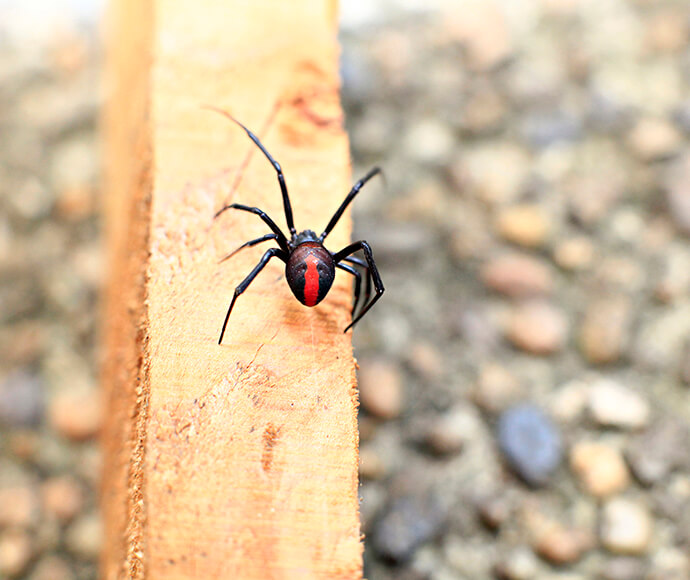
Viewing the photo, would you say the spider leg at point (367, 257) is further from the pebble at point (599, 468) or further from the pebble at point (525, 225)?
the pebble at point (525, 225)

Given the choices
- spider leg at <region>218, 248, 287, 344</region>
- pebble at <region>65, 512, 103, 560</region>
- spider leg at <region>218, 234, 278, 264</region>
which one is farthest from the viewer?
pebble at <region>65, 512, 103, 560</region>

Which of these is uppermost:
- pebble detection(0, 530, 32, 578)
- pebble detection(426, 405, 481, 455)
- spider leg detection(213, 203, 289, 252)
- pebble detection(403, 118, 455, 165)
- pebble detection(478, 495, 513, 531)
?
pebble detection(403, 118, 455, 165)

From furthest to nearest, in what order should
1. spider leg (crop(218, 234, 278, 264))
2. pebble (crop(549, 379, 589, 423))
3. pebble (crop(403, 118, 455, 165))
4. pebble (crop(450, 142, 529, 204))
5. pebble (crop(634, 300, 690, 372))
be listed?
pebble (crop(403, 118, 455, 165)) < pebble (crop(450, 142, 529, 204)) < pebble (crop(634, 300, 690, 372)) < pebble (crop(549, 379, 589, 423)) < spider leg (crop(218, 234, 278, 264))

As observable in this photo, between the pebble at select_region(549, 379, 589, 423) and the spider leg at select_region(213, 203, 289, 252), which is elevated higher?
the spider leg at select_region(213, 203, 289, 252)

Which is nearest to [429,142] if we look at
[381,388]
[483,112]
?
[483,112]

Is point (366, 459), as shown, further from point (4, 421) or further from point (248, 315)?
point (4, 421)

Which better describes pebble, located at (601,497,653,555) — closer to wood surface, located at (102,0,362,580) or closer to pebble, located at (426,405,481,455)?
pebble, located at (426,405,481,455)

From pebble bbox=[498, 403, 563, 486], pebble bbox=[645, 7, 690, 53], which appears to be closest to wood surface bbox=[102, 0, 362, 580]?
pebble bbox=[498, 403, 563, 486]

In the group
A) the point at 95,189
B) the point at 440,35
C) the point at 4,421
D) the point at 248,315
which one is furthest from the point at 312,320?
the point at 440,35
